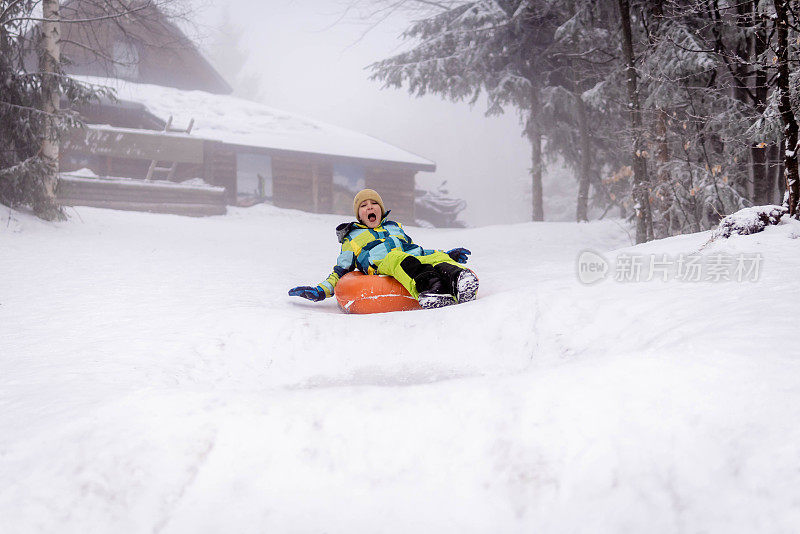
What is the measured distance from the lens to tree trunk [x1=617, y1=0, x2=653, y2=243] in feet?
24.7

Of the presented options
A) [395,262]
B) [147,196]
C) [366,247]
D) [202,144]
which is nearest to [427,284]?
[395,262]

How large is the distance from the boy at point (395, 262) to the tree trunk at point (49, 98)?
5.39 metres

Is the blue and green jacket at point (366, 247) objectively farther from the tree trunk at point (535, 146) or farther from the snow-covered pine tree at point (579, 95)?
the tree trunk at point (535, 146)

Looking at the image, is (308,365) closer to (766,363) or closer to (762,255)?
(766,363)

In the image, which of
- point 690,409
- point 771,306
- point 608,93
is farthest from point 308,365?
point 608,93

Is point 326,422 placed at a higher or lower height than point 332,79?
lower

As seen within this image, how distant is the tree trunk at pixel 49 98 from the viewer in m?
7.35

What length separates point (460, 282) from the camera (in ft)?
12.9

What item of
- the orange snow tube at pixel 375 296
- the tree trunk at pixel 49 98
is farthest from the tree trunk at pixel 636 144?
the tree trunk at pixel 49 98

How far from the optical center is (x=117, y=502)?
4.99ft

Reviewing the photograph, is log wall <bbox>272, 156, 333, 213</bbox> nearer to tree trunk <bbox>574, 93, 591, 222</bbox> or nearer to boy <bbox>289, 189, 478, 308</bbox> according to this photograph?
tree trunk <bbox>574, 93, 591, 222</bbox>

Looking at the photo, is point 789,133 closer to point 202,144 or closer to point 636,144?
point 636,144

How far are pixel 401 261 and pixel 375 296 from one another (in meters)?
0.36

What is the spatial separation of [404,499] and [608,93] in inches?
450
